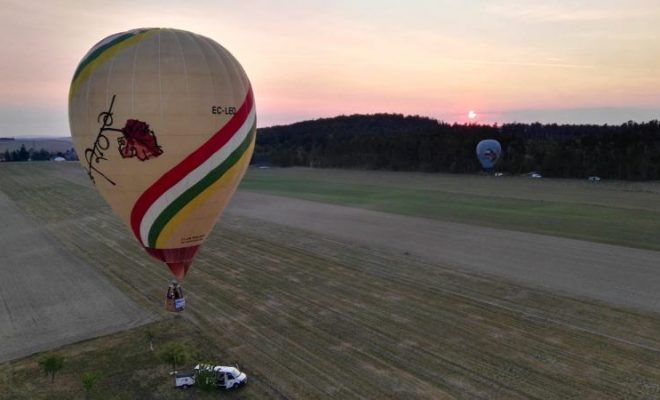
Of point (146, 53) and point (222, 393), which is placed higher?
point (146, 53)

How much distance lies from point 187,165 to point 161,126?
1.45 m

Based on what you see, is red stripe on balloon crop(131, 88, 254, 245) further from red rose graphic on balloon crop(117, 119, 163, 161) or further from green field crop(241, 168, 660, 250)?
green field crop(241, 168, 660, 250)

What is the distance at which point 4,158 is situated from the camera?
544 feet

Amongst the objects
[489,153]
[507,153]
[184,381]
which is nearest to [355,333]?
[184,381]

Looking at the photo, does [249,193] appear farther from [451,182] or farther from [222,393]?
[222,393]

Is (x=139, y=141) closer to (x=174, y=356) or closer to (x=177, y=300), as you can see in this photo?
(x=177, y=300)

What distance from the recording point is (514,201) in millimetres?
53531

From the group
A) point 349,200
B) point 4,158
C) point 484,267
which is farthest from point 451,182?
point 4,158

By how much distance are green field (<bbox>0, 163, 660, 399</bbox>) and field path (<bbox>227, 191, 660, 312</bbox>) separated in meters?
1.69

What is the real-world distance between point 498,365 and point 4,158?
18321cm

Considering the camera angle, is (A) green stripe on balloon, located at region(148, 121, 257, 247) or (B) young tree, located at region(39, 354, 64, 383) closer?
(B) young tree, located at region(39, 354, 64, 383)

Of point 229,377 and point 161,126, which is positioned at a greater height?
point 161,126

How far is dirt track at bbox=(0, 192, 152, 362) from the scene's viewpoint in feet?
65.0

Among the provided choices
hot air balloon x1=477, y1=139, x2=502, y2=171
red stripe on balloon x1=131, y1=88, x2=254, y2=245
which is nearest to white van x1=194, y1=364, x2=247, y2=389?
red stripe on balloon x1=131, y1=88, x2=254, y2=245
